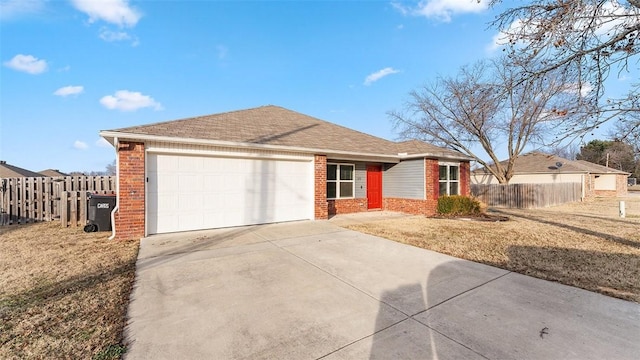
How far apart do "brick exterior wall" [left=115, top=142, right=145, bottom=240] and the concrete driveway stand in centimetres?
208

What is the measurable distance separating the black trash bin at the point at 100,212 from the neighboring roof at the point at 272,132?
198 centimetres

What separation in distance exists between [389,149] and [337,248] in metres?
7.71

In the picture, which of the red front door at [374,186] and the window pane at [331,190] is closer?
the window pane at [331,190]

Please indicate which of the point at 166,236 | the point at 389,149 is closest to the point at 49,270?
the point at 166,236

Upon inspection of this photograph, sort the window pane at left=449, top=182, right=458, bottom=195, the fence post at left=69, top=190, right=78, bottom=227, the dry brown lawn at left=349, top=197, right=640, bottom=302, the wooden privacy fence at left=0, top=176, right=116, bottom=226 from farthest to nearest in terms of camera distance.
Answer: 1. the window pane at left=449, top=182, right=458, bottom=195
2. the wooden privacy fence at left=0, top=176, right=116, bottom=226
3. the fence post at left=69, top=190, right=78, bottom=227
4. the dry brown lawn at left=349, top=197, right=640, bottom=302

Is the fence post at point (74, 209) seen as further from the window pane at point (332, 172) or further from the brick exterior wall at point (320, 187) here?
the window pane at point (332, 172)

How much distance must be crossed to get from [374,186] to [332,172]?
2.66 meters

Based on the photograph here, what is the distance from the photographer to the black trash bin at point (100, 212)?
767cm

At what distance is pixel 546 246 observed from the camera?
6.41 metres

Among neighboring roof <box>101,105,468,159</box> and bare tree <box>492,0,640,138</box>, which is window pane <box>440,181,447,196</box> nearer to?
neighboring roof <box>101,105,468,159</box>

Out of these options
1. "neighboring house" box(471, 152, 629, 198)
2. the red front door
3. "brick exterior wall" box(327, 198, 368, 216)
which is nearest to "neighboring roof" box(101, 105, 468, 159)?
the red front door

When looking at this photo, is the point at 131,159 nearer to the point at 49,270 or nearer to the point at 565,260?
the point at 49,270

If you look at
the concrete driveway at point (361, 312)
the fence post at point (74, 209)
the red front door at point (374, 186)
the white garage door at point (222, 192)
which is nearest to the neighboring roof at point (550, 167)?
the red front door at point (374, 186)

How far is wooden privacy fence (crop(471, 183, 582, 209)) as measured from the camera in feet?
53.5
